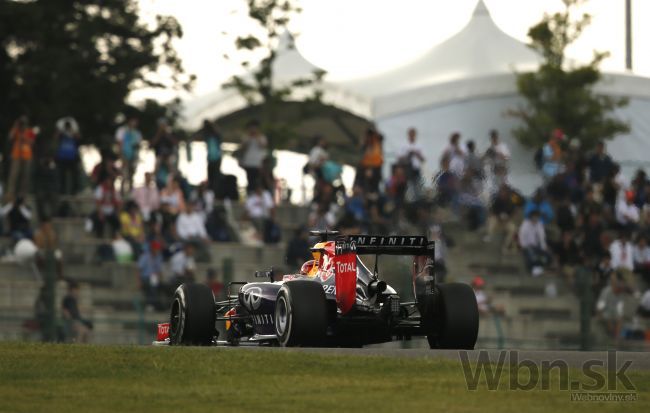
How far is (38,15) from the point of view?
113ft

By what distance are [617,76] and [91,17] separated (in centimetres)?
1227

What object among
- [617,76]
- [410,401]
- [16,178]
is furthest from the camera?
[617,76]

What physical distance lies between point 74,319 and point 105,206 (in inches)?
143

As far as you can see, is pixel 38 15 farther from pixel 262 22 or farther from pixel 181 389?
pixel 181 389

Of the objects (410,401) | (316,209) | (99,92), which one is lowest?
(410,401)

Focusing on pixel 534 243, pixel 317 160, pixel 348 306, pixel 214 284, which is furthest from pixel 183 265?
pixel 348 306

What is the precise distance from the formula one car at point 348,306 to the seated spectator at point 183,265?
863cm

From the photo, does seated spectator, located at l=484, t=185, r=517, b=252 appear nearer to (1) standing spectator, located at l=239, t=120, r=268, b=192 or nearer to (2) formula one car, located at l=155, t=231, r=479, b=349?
(1) standing spectator, located at l=239, t=120, r=268, b=192

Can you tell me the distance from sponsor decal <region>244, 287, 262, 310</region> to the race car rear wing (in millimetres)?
1390

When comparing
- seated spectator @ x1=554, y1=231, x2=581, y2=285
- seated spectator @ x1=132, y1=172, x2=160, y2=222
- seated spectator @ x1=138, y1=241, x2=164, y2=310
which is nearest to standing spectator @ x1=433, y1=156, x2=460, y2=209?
seated spectator @ x1=554, y1=231, x2=581, y2=285

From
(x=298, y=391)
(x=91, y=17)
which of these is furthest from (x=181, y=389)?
(x=91, y=17)

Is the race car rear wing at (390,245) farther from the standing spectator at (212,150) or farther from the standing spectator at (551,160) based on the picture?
the standing spectator at (551,160)

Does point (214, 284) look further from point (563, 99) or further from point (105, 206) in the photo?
point (563, 99)

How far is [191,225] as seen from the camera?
26844mm
